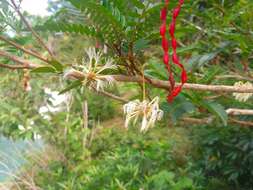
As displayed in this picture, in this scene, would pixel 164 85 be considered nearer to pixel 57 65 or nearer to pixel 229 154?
pixel 57 65

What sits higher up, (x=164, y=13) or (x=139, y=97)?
(x=164, y=13)

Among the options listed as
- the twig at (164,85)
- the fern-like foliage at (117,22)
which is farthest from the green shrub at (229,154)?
the fern-like foliage at (117,22)

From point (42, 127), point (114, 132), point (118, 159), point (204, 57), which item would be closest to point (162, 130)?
point (114, 132)

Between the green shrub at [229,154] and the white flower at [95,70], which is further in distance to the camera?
the green shrub at [229,154]

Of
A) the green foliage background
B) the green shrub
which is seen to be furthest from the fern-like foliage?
the green shrub

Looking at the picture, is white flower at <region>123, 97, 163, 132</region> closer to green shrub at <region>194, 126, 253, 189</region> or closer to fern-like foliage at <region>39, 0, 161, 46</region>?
fern-like foliage at <region>39, 0, 161, 46</region>

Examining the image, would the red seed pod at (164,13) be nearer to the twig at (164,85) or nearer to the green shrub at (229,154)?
the twig at (164,85)

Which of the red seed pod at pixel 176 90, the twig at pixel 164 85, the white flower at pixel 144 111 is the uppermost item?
the twig at pixel 164 85

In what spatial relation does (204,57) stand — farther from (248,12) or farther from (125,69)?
(125,69)

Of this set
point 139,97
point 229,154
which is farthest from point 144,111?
point 229,154
